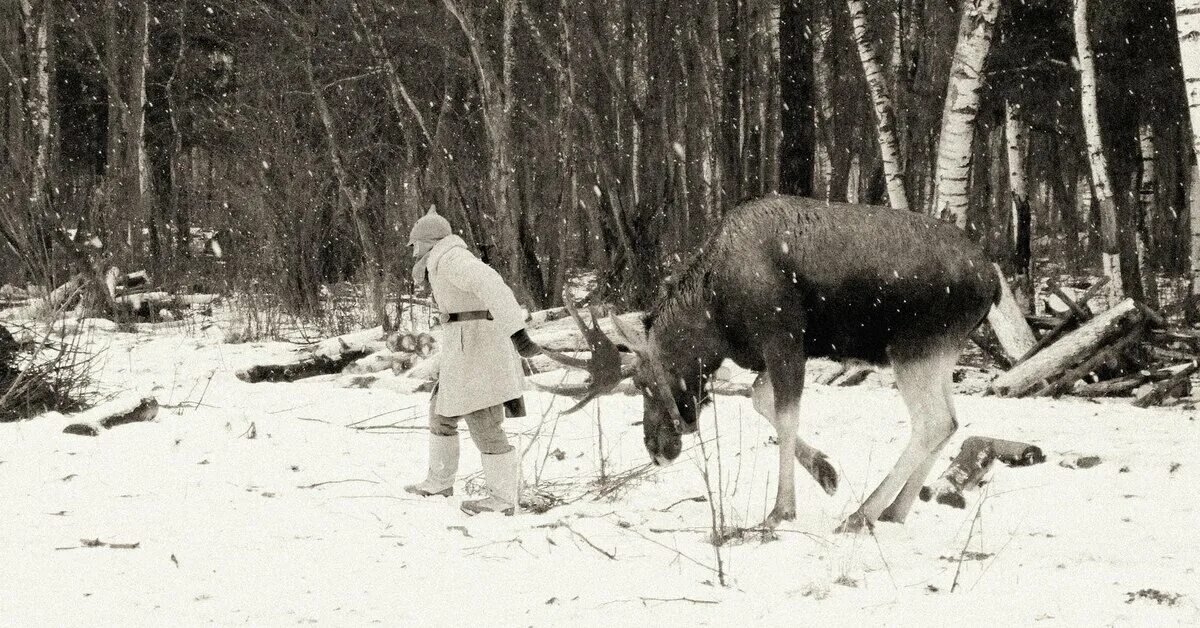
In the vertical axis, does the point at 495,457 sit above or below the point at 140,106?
below

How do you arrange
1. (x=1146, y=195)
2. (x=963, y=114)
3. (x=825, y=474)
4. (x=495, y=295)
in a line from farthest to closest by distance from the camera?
(x=1146, y=195) < (x=963, y=114) < (x=825, y=474) < (x=495, y=295)

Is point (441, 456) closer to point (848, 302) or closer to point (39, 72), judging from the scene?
point (848, 302)

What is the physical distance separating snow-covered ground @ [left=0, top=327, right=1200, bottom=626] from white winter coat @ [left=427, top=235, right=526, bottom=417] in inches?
24.3

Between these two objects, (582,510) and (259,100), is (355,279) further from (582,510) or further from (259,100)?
(582,510)

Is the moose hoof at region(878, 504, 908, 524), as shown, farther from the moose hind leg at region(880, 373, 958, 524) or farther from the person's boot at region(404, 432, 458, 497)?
the person's boot at region(404, 432, 458, 497)

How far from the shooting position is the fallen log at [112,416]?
23.6 ft

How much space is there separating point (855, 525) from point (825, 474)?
0.74m

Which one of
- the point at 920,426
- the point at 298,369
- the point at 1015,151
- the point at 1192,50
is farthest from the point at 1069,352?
the point at 1015,151

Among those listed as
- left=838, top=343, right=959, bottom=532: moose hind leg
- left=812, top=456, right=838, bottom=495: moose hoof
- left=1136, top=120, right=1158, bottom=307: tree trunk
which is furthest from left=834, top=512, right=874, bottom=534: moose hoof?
left=1136, top=120, right=1158, bottom=307: tree trunk

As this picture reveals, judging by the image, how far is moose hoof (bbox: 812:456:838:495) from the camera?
6.18 metres

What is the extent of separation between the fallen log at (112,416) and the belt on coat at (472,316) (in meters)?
2.66

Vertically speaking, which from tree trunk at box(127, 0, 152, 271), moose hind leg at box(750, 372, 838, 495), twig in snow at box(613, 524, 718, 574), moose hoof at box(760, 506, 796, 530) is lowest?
moose hoof at box(760, 506, 796, 530)

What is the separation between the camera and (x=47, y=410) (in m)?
8.01

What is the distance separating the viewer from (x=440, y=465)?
634cm
